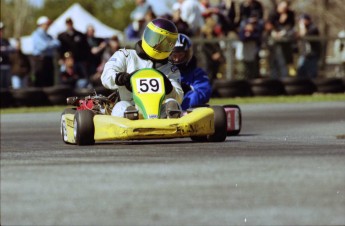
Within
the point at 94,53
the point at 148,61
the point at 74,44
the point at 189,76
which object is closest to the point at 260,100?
the point at 94,53

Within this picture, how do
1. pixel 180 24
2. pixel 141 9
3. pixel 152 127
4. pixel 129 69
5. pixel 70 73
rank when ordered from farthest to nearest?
1. pixel 70 73
2. pixel 141 9
3. pixel 180 24
4. pixel 129 69
5. pixel 152 127

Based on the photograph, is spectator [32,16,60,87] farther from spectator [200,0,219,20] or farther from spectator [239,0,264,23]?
spectator [239,0,264,23]

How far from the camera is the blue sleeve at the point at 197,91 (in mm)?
12337

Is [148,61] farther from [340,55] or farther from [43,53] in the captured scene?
[340,55]

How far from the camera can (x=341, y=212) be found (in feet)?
21.1

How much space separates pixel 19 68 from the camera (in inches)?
807

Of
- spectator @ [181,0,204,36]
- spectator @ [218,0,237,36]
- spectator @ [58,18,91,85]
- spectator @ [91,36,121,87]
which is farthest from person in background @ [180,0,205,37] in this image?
spectator @ [58,18,91,85]

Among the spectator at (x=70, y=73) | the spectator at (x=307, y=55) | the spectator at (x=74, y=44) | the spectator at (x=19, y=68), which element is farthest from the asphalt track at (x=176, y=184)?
the spectator at (x=307, y=55)

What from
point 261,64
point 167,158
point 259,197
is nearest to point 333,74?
point 261,64

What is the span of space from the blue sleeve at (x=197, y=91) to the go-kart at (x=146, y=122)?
59.5 inches

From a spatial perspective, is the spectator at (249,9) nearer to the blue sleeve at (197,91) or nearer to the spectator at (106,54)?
the spectator at (106,54)

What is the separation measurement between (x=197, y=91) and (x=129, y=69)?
170cm

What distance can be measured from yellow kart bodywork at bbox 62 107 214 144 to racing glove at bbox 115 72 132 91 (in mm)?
522

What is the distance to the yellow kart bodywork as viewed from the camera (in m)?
9.81
